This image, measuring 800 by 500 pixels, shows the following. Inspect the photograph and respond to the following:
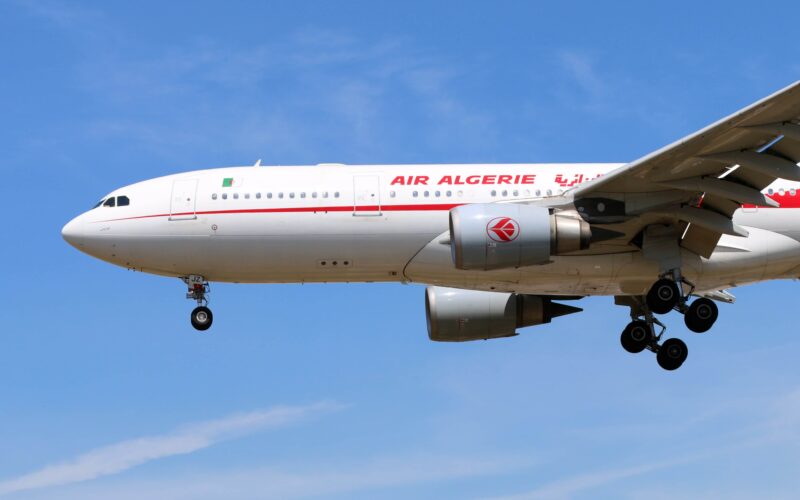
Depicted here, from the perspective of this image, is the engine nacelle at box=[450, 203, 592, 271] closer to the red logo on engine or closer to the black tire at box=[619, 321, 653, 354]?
the red logo on engine

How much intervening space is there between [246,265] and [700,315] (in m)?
10.6

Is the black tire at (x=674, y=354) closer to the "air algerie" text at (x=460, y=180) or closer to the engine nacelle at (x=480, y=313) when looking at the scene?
the engine nacelle at (x=480, y=313)

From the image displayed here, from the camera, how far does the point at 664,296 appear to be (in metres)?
36.5

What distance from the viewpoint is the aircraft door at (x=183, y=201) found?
37.7 metres

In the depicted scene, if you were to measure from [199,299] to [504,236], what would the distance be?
26.9 feet

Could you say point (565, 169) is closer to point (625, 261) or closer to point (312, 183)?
point (625, 261)

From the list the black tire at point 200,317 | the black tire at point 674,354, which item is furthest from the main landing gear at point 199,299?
the black tire at point 674,354

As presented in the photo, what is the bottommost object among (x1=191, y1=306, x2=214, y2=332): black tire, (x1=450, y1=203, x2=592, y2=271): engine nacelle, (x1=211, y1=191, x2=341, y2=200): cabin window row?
(x1=191, y1=306, x2=214, y2=332): black tire

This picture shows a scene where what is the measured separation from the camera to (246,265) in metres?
37.4

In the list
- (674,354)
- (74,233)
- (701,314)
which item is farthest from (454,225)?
(74,233)

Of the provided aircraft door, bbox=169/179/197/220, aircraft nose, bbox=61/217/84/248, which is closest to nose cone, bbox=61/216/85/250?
aircraft nose, bbox=61/217/84/248

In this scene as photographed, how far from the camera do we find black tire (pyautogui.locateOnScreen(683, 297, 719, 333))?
3712cm

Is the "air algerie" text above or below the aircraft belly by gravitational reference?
above

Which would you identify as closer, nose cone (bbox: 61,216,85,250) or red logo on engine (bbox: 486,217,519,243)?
red logo on engine (bbox: 486,217,519,243)
